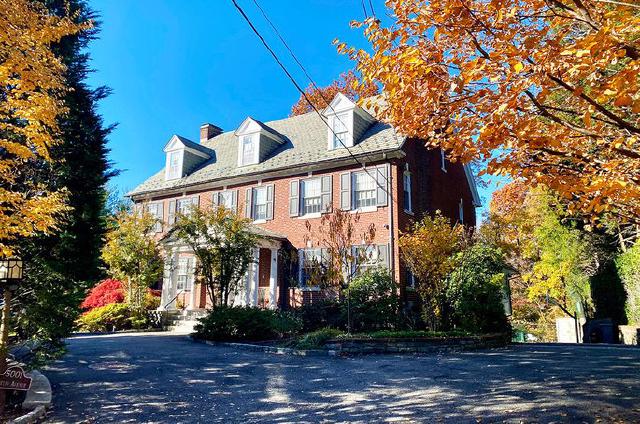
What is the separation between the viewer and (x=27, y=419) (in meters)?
5.38

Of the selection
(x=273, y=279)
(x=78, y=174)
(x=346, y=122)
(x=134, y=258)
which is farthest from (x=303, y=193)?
(x=78, y=174)

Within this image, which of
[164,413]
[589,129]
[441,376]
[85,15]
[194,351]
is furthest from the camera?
[194,351]

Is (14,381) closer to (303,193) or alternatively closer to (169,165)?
(303,193)

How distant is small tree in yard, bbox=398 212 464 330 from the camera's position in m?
12.9

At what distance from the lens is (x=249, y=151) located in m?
21.1

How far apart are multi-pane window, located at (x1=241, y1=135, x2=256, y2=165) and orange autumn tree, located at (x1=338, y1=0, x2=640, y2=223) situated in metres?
16.0

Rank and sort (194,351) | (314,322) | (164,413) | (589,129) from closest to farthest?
(589,129) < (164,413) < (194,351) < (314,322)

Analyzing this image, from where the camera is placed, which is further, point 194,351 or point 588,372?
point 194,351

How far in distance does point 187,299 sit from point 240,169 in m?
6.35

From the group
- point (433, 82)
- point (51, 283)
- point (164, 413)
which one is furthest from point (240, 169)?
point (433, 82)

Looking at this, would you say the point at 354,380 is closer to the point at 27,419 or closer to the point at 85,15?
the point at 27,419

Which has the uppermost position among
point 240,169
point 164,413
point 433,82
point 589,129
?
point 240,169

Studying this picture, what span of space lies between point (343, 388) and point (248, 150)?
51.0 ft

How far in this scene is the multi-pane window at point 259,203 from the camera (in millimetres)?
19797
